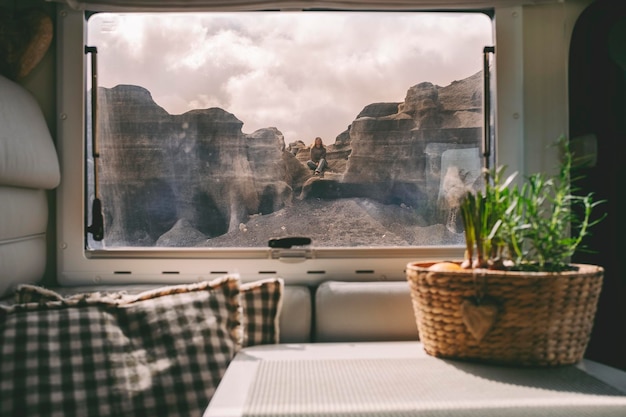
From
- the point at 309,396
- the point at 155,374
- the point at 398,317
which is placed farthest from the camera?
the point at 398,317

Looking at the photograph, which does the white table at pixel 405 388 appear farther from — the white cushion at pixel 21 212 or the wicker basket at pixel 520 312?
the white cushion at pixel 21 212

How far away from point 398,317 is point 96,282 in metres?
0.92

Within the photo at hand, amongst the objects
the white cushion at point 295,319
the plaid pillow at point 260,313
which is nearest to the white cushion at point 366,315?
the white cushion at point 295,319

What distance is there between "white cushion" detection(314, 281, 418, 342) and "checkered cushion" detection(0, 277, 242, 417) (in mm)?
267

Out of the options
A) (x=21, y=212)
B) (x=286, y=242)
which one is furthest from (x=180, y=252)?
(x=21, y=212)

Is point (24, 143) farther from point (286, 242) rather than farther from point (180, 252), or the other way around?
point (286, 242)

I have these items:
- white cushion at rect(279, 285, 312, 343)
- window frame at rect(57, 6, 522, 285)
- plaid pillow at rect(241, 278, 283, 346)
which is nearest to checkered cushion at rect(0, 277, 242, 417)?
plaid pillow at rect(241, 278, 283, 346)

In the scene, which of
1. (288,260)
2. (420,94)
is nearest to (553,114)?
(420,94)

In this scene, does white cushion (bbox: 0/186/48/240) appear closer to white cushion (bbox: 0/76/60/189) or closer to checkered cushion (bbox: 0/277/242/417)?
white cushion (bbox: 0/76/60/189)

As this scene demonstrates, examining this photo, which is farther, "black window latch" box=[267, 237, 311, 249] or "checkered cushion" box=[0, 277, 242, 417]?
"black window latch" box=[267, 237, 311, 249]

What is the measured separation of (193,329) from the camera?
1112mm

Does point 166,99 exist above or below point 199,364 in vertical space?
above

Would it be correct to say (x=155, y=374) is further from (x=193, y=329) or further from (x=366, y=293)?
(x=366, y=293)

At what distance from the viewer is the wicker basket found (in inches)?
35.4
